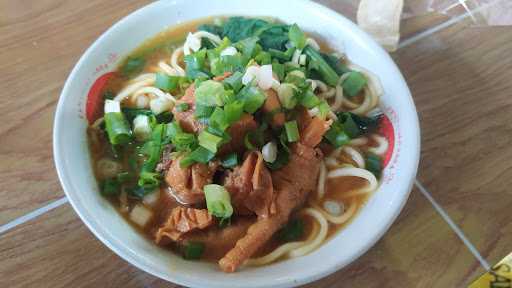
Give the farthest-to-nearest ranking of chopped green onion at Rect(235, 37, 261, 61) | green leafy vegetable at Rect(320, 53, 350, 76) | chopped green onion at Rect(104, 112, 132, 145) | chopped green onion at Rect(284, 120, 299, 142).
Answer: green leafy vegetable at Rect(320, 53, 350, 76)
chopped green onion at Rect(235, 37, 261, 61)
chopped green onion at Rect(104, 112, 132, 145)
chopped green onion at Rect(284, 120, 299, 142)

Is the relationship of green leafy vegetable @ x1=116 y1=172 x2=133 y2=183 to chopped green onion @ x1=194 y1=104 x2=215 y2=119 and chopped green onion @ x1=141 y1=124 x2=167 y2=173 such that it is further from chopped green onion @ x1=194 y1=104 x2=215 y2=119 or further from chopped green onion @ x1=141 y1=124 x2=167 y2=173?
chopped green onion @ x1=194 y1=104 x2=215 y2=119

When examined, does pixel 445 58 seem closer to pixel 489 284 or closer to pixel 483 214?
pixel 483 214

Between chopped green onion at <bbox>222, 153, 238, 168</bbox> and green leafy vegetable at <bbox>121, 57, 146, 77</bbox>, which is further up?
chopped green onion at <bbox>222, 153, 238, 168</bbox>

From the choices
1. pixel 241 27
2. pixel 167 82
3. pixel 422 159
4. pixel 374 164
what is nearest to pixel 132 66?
pixel 167 82

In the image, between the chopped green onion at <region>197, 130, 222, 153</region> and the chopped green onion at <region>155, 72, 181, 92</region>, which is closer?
the chopped green onion at <region>197, 130, 222, 153</region>

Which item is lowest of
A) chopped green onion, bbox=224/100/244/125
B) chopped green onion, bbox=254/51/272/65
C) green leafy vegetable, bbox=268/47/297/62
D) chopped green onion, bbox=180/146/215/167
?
chopped green onion, bbox=180/146/215/167

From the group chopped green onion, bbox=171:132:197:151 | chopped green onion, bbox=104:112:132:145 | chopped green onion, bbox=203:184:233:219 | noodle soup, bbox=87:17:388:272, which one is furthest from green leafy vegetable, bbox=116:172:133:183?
chopped green onion, bbox=203:184:233:219

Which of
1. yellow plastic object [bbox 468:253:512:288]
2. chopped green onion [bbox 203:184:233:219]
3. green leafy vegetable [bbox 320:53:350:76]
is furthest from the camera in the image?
green leafy vegetable [bbox 320:53:350:76]

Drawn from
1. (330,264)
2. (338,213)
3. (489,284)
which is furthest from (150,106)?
(489,284)
